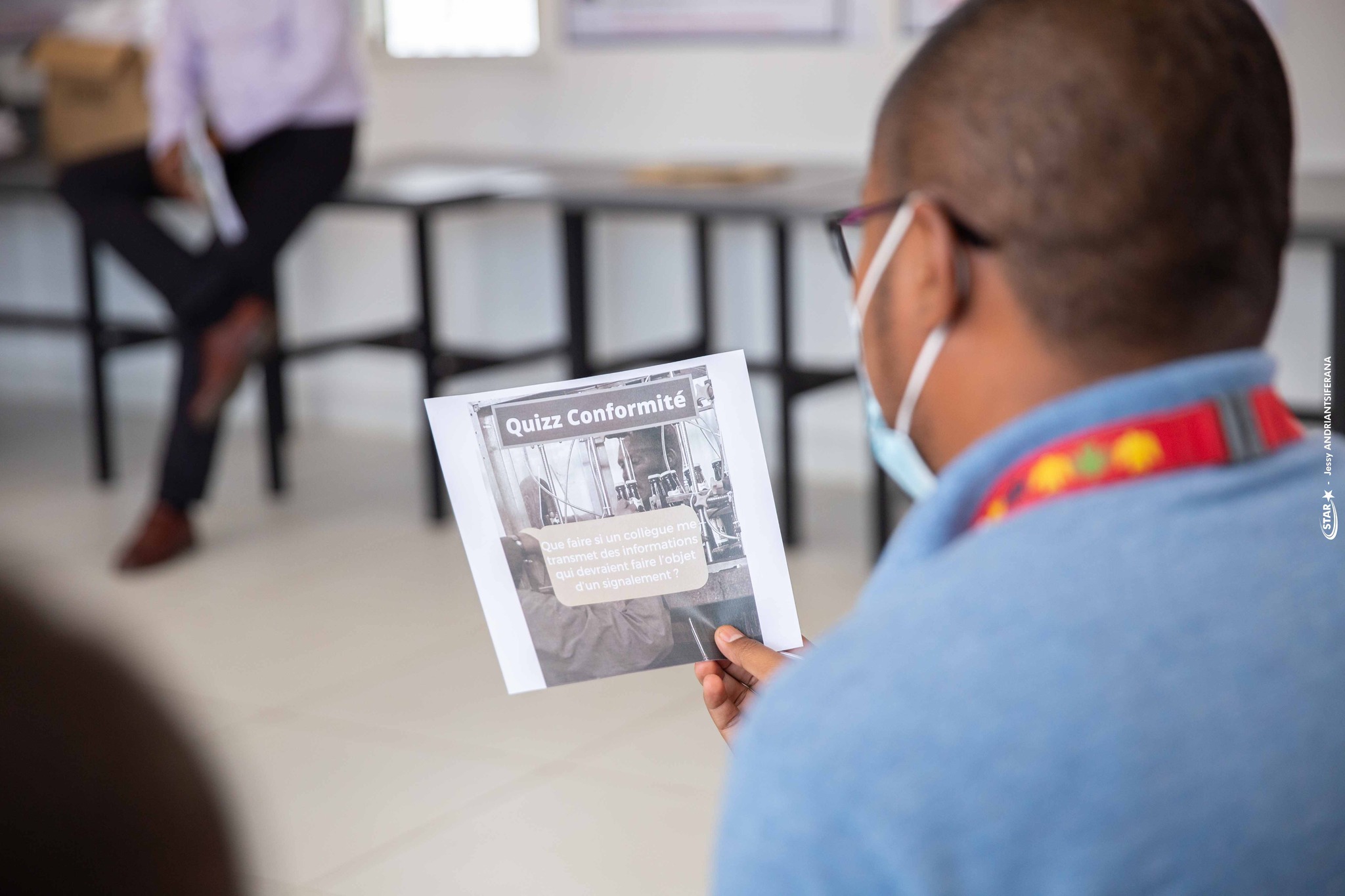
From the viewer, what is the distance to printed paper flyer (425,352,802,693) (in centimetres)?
113

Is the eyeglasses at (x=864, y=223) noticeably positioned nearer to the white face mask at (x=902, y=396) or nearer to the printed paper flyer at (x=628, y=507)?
the white face mask at (x=902, y=396)

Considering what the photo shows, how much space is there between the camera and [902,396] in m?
0.85

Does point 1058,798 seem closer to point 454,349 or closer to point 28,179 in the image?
point 454,349

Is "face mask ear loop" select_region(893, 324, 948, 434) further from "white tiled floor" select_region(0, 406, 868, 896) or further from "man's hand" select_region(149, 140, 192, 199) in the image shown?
"man's hand" select_region(149, 140, 192, 199)

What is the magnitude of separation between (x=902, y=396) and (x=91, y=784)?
53cm

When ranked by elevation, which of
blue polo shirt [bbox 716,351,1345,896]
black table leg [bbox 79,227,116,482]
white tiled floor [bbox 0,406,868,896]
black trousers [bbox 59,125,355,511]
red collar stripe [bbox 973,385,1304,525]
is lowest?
white tiled floor [bbox 0,406,868,896]

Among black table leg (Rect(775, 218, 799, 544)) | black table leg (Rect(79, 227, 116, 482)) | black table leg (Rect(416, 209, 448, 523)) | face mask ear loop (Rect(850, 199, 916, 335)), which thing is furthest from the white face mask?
black table leg (Rect(79, 227, 116, 482))

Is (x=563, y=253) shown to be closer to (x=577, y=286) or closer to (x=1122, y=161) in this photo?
(x=577, y=286)

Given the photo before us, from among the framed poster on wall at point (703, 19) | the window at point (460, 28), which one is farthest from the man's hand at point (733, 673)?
the window at point (460, 28)

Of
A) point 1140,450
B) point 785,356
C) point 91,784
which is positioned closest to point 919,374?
point 1140,450

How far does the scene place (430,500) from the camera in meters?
3.99

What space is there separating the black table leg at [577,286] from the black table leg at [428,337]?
1.12ft

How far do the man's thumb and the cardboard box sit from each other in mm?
3521

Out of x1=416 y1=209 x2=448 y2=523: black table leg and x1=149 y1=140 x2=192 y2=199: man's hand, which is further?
x1=416 y1=209 x2=448 y2=523: black table leg
